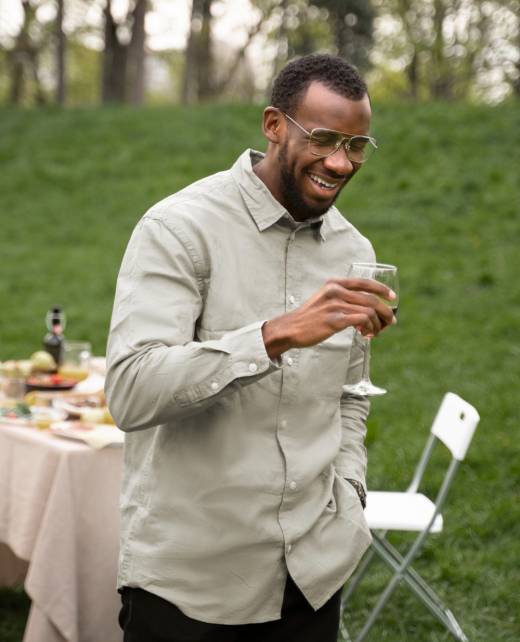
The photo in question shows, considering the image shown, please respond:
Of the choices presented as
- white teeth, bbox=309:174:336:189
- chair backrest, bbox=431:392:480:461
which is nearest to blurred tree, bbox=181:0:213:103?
chair backrest, bbox=431:392:480:461

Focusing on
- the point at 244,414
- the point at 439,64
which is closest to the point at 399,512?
the point at 244,414

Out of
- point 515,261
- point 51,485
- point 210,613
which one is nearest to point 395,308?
point 210,613

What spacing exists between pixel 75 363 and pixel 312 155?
2.80 meters

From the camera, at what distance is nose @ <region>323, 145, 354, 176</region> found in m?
2.20

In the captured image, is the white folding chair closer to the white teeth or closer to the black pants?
the black pants

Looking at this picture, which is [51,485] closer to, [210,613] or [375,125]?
[210,613]

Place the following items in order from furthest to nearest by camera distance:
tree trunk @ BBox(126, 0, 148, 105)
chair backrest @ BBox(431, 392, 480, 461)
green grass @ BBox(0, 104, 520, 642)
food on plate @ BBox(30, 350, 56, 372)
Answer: tree trunk @ BBox(126, 0, 148, 105), green grass @ BBox(0, 104, 520, 642), food on plate @ BBox(30, 350, 56, 372), chair backrest @ BBox(431, 392, 480, 461)

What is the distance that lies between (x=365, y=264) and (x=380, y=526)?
2.06 m

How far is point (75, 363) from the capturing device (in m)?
4.73

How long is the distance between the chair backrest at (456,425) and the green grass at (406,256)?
3.31ft

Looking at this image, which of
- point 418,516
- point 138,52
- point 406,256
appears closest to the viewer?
point 418,516

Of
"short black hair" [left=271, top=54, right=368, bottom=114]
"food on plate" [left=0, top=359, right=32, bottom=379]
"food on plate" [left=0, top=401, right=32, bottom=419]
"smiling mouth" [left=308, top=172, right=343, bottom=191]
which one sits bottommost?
"food on plate" [left=0, top=359, right=32, bottom=379]

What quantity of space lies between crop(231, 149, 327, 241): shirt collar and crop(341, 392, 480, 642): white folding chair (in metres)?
1.96

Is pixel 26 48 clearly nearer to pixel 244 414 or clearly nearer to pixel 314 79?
pixel 314 79
